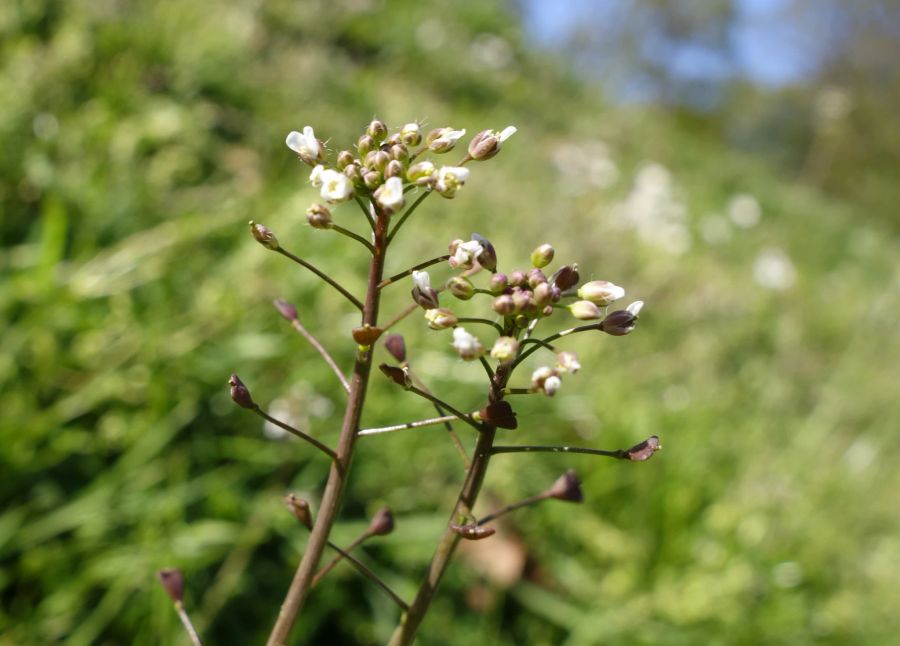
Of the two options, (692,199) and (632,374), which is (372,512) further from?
(692,199)

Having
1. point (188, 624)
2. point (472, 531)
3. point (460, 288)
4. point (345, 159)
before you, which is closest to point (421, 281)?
point (460, 288)

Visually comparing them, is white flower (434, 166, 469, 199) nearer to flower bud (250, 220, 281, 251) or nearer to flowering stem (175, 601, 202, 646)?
flower bud (250, 220, 281, 251)

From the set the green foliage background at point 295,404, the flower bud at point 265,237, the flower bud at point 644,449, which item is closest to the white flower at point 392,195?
the flower bud at point 265,237

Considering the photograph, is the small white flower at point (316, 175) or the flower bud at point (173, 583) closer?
the small white flower at point (316, 175)

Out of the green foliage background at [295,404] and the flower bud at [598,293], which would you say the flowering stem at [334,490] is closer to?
the flower bud at [598,293]

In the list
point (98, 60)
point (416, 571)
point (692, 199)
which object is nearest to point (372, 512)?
point (416, 571)

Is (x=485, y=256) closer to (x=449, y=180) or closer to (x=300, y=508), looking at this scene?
(x=449, y=180)
